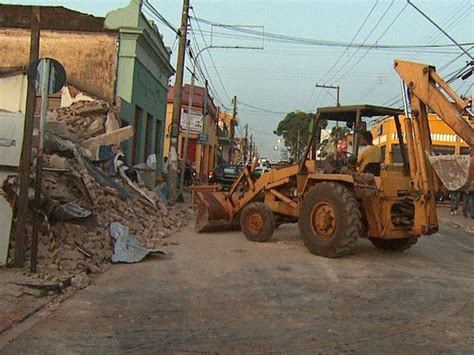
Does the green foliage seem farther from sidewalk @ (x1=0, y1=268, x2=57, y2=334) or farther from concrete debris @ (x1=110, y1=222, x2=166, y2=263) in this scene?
sidewalk @ (x1=0, y1=268, x2=57, y2=334)

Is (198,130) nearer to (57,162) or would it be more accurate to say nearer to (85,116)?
(85,116)

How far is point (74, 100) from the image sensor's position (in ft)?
63.9

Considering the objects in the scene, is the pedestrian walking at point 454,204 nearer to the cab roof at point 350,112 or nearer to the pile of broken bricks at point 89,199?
the pile of broken bricks at point 89,199

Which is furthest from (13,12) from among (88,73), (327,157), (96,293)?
(96,293)

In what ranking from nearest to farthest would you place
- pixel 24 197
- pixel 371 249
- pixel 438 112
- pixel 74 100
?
pixel 24 197 → pixel 438 112 → pixel 371 249 → pixel 74 100

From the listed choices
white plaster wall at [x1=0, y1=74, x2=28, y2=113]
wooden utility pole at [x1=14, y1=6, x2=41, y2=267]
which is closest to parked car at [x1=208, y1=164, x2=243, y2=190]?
white plaster wall at [x1=0, y1=74, x2=28, y2=113]

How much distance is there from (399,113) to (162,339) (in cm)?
695

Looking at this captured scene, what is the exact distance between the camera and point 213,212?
1295cm

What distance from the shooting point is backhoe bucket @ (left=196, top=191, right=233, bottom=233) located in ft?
42.5

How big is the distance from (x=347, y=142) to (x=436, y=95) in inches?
78.5

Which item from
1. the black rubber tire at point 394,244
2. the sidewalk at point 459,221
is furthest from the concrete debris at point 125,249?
the sidewalk at point 459,221

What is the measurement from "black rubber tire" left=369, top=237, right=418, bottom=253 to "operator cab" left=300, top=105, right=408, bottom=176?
4.79 ft

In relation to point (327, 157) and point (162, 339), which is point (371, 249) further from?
point (162, 339)

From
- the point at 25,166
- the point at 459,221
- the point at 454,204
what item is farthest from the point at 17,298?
the point at 454,204
